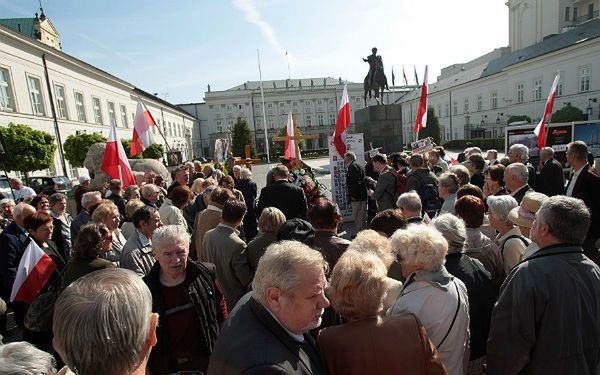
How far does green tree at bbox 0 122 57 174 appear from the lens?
617 inches

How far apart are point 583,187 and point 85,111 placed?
1397 inches

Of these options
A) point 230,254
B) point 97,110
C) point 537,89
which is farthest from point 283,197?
point 537,89

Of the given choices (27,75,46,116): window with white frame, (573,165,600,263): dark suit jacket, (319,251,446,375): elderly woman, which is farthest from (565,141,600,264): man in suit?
(27,75,46,116): window with white frame

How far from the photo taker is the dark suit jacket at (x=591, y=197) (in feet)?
14.9

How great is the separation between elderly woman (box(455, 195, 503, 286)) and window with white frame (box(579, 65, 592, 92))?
44.4 metres

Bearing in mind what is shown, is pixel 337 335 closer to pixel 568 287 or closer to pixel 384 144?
pixel 568 287

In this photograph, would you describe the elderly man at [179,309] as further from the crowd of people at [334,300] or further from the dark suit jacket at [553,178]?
the dark suit jacket at [553,178]

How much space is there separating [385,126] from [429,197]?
816 centimetres

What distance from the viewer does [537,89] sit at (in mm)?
42875

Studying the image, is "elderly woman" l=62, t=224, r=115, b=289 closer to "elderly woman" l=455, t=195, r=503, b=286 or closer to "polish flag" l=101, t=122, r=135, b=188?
"elderly woman" l=455, t=195, r=503, b=286

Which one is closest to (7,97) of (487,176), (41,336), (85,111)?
(85,111)

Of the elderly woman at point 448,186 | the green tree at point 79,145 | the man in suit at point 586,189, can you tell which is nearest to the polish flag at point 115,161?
the elderly woman at point 448,186

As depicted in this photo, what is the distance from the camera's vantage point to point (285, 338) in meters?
1.37

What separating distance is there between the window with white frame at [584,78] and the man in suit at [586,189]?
41516 millimetres
